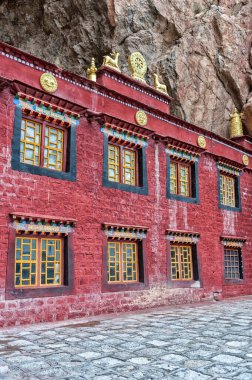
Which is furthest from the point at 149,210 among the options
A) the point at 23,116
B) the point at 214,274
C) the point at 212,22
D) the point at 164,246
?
the point at 212,22

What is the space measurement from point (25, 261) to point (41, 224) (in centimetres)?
105

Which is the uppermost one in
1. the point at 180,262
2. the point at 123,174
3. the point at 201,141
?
the point at 201,141

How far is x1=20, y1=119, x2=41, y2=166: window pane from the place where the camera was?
10256 millimetres

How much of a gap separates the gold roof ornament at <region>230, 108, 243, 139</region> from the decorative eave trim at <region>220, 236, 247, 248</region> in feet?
19.6

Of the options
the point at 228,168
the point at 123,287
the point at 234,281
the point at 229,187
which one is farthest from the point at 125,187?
the point at 234,281

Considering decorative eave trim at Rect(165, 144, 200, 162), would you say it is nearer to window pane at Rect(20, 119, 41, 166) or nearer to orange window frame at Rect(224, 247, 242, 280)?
orange window frame at Rect(224, 247, 242, 280)

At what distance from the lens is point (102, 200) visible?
1183cm

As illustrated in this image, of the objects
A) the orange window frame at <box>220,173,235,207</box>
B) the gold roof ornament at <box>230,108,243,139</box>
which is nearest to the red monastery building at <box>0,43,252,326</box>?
Answer: the orange window frame at <box>220,173,235,207</box>

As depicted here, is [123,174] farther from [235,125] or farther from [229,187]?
[235,125]

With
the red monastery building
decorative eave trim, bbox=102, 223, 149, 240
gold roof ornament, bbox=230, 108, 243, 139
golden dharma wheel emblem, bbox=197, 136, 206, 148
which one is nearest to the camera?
the red monastery building

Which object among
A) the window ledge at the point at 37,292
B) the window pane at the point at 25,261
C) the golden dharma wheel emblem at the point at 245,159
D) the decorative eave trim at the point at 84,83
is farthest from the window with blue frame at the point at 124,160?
the golden dharma wheel emblem at the point at 245,159

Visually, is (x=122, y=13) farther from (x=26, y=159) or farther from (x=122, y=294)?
(x=122, y=294)

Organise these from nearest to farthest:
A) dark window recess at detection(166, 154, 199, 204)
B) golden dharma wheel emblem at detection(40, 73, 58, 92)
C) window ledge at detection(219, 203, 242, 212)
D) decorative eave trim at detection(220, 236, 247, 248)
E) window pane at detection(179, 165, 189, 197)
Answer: golden dharma wheel emblem at detection(40, 73, 58, 92) → dark window recess at detection(166, 154, 199, 204) → window pane at detection(179, 165, 189, 197) → decorative eave trim at detection(220, 236, 247, 248) → window ledge at detection(219, 203, 242, 212)

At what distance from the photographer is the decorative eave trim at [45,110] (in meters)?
10.2
